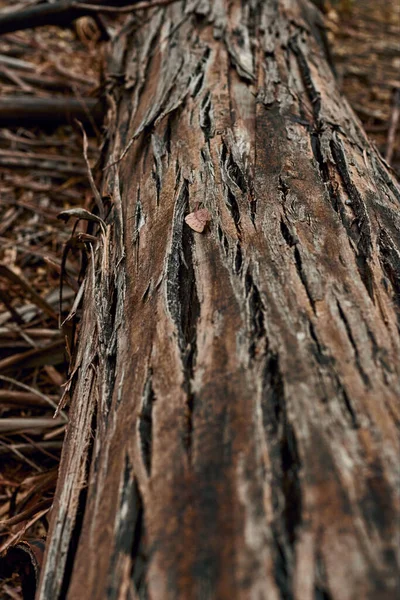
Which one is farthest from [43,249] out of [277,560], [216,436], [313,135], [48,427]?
[277,560]

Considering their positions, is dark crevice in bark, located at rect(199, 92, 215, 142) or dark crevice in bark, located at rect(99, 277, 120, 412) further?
dark crevice in bark, located at rect(199, 92, 215, 142)

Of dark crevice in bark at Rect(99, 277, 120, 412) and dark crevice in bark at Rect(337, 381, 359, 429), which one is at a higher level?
dark crevice in bark at Rect(99, 277, 120, 412)

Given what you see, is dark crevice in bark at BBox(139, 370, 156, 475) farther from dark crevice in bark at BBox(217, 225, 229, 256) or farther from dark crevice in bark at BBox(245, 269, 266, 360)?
dark crevice in bark at BBox(217, 225, 229, 256)

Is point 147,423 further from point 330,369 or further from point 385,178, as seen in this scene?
point 385,178

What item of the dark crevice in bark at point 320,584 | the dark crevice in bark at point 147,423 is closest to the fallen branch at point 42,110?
the dark crevice in bark at point 147,423

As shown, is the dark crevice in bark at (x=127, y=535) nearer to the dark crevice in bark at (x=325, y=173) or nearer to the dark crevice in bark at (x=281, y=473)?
the dark crevice in bark at (x=281, y=473)

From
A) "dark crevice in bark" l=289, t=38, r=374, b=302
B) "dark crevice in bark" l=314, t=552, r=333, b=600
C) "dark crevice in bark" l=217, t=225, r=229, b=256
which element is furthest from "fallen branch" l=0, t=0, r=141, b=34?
"dark crevice in bark" l=314, t=552, r=333, b=600

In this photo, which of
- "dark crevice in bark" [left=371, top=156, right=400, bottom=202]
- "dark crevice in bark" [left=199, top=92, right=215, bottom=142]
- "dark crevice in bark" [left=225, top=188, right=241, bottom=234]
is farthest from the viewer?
"dark crevice in bark" [left=199, top=92, right=215, bottom=142]
